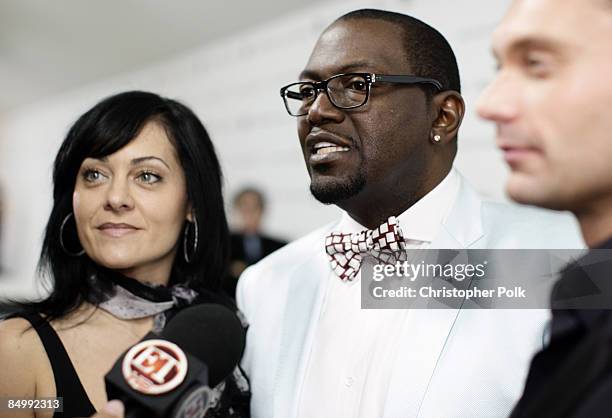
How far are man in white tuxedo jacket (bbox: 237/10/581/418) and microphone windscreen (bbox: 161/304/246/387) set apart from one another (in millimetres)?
266

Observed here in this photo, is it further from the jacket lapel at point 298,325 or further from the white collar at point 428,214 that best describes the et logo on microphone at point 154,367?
the white collar at point 428,214

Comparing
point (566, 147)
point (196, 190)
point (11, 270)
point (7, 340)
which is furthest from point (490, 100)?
point (11, 270)

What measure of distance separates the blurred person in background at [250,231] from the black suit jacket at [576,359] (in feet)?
10.2

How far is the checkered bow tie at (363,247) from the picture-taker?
139 centimetres

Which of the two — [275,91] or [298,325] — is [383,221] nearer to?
[298,325]

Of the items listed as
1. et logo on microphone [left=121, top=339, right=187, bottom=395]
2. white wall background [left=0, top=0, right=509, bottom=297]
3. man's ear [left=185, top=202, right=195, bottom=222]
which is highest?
white wall background [left=0, top=0, right=509, bottom=297]

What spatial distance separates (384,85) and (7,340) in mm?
932

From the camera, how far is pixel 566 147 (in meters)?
0.72

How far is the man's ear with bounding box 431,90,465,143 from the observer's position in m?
1.45

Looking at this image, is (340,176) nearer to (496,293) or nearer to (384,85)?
(384,85)

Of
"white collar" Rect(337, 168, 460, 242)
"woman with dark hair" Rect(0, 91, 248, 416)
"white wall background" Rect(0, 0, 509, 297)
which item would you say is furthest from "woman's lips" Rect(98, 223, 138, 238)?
"white wall background" Rect(0, 0, 509, 297)

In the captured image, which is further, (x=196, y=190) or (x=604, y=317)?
(x=196, y=190)

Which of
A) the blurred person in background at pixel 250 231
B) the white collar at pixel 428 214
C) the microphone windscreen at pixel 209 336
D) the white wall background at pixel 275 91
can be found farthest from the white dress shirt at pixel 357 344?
the blurred person in background at pixel 250 231

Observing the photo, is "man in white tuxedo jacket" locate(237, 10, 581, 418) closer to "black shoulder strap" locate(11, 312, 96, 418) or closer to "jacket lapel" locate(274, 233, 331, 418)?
"jacket lapel" locate(274, 233, 331, 418)
